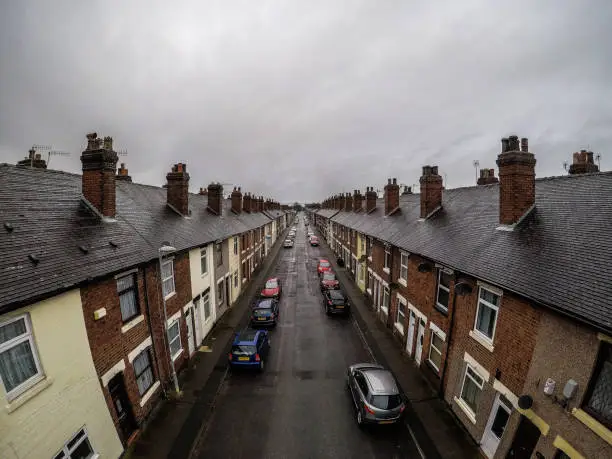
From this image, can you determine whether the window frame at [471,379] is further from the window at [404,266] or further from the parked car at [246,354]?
the parked car at [246,354]

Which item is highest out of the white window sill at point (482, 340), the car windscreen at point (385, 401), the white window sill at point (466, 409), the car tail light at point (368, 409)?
the white window sill at point (482, 340)

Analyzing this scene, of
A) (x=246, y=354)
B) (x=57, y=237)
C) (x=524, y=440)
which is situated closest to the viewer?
(x=524, y=440)

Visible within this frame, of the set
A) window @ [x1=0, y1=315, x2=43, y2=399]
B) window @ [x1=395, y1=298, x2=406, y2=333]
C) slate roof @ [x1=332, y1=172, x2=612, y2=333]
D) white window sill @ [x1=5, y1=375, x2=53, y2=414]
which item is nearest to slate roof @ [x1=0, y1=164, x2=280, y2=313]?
window @ [x1=0, y1=315, x2=43, y2=399]

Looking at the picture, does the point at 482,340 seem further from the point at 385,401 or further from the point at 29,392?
the point at 29,392

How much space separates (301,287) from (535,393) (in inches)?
870

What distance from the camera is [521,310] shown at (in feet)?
26.6

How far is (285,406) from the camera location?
1155 cm

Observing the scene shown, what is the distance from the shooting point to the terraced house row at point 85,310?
6.37 m

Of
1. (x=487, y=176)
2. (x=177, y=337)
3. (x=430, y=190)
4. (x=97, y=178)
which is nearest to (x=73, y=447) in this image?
(x=177, y=337)

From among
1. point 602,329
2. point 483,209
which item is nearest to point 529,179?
point 483,209

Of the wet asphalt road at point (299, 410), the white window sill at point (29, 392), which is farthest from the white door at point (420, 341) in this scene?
the white window sill at point (29, 392)

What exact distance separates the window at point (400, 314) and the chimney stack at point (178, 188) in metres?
15.6

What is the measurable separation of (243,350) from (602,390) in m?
12.4

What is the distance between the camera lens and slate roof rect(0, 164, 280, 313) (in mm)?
6688
